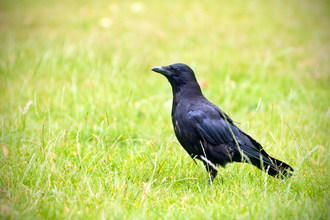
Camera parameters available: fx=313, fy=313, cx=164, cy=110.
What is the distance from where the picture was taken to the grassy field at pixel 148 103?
2254 millimetres

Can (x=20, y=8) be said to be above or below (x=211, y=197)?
above

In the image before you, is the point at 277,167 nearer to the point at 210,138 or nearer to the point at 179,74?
the point at 210,138

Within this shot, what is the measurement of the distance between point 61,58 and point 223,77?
2.82 meters

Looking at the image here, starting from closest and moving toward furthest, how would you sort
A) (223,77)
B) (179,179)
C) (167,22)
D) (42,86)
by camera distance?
(179,179) < (42,86) < (223,77) < (167,22)

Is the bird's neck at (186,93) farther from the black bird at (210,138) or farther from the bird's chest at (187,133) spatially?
the bird's chest at (187,133)

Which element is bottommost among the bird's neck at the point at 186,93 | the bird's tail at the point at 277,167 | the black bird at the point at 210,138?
the bird's tail at the point at 277,167

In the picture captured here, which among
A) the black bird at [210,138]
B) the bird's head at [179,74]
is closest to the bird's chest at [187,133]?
the black bird at [210,138]

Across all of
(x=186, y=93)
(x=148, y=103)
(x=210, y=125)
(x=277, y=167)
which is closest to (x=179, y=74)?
(x=186, y=93)

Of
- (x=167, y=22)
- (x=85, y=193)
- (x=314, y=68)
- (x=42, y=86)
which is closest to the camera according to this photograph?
(x=85, y=193)

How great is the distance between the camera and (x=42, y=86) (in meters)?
4.70

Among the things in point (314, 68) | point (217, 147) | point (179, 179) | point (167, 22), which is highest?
point (167, 22)

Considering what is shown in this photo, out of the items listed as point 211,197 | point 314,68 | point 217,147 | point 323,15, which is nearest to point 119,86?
point 217,147

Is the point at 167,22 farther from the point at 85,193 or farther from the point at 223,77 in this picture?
the point at 85,193

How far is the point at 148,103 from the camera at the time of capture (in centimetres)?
450
